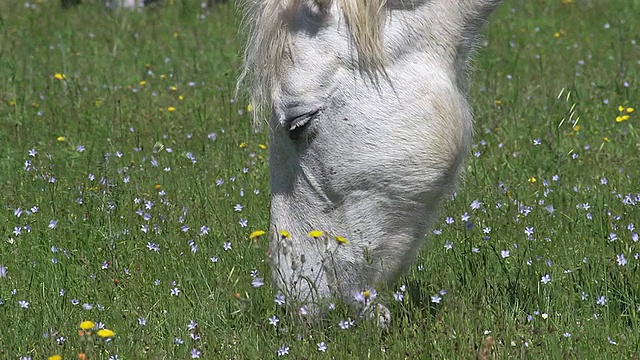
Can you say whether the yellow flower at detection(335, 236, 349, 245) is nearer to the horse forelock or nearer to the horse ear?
the horse forelock

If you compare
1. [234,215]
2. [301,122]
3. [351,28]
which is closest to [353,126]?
[301,122]

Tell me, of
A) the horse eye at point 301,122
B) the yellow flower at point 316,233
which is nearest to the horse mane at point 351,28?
the horse eye at point 301,122

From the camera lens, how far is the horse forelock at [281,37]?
146 inches

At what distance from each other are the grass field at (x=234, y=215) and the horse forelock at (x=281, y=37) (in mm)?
783

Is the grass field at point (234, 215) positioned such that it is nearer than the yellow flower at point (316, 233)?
No

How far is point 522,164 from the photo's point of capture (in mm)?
6398

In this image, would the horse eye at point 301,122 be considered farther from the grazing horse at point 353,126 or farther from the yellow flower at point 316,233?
the yellow flower at point 316,233

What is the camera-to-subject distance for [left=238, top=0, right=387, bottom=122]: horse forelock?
3707 millimetres

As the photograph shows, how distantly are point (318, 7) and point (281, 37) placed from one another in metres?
0.17

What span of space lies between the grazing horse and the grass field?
8.6 inches

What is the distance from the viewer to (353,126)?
3754mm

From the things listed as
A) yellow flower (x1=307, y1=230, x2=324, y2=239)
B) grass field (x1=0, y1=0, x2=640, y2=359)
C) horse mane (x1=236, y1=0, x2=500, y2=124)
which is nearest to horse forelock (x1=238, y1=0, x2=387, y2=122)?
horse mane (x1=236, y1=0, x2=500, y2=124)

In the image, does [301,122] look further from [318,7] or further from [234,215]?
[234,215]

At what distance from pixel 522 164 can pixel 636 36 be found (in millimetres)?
3508
